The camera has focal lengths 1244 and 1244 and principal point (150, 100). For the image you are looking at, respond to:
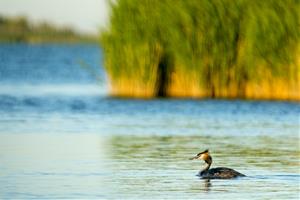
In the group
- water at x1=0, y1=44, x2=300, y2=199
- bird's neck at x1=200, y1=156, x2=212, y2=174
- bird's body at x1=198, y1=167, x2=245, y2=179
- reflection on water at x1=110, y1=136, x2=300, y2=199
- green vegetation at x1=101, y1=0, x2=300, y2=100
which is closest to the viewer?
reflection on water at x1=110, y1=136, x2=300, y2=199

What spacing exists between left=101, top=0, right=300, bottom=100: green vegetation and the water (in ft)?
1.92

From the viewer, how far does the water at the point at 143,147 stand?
48.5ft

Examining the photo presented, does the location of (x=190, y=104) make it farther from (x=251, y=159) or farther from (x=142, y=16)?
(x=251, y=159)

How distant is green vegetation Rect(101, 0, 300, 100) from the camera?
1124 inches

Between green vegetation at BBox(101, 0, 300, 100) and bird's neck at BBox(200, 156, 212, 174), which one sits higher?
green vegetation at BBox(101, 0, 300, 100)

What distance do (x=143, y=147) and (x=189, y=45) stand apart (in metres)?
9.08

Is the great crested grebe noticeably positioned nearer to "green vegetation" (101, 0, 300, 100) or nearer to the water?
the water

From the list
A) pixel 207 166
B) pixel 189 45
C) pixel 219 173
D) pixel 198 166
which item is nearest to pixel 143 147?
pixel 198 166

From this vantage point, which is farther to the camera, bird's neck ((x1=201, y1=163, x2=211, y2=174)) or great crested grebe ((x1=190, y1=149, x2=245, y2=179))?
bird's neck ((x1=201, y1=163, x2=211, y2=174))

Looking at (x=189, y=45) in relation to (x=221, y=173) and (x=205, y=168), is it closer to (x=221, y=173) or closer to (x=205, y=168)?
(x=205, y=168)

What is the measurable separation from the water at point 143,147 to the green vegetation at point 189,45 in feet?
1.92

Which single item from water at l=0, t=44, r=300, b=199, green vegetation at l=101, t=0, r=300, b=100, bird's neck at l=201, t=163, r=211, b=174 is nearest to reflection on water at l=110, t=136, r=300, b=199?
water at l=0, t=44, r=300, b=199

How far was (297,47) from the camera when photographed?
90.6 feet

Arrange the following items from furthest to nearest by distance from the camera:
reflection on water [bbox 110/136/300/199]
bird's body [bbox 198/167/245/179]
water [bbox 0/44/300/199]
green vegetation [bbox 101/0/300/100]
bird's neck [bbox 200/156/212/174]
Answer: green vegetation [bbox 101/0/300/100] < bird's neck [bbox 200/156/212/174] < bird's body [bbox 198/167/245/179] < water [bbox 0/44/300/199] < reflection on water [bbox 110/136/300/199]
